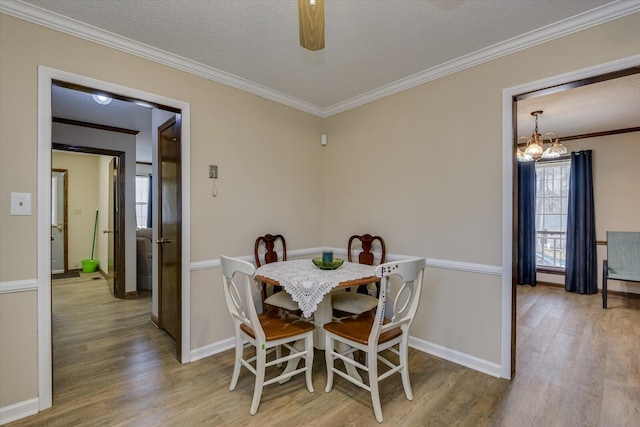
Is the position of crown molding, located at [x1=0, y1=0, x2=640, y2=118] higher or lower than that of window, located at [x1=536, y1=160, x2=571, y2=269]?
higher

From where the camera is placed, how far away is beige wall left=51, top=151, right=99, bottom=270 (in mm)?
6277

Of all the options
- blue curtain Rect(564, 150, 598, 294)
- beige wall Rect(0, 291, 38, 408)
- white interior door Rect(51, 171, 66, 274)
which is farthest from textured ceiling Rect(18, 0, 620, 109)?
white interior door Rect(51, 171, 66, 274)

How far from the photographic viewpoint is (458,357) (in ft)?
8.34

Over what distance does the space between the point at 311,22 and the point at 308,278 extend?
151 cm

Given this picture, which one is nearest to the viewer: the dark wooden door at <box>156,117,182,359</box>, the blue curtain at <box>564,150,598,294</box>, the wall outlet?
the dark wooden door at <box>156,117,182,359</box>

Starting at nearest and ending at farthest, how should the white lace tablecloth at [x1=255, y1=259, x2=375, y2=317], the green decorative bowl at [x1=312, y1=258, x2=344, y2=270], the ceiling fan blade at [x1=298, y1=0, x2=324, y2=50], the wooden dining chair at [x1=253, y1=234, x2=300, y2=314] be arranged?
the ceiling fan blade at [x1=298, y1=0, x2=324, y2=50]
the white lace tablecloth at [x1=255, y1=259, x2=375, y2=317]
the green decorative bowl at [x1=312, y1=258, x2=344, y2=270]
the wooden dining chair at [x1=253, y1=234, x2=300, y2=314]

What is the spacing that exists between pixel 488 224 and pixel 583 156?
379 centimetres

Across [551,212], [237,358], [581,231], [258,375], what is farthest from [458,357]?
[551,212]

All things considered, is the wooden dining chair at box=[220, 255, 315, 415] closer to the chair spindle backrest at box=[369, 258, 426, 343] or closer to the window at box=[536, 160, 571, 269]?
the chair spindle backrest at box=[369, 258, 426, 343]

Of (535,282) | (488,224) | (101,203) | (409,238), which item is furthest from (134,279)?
(535,282)

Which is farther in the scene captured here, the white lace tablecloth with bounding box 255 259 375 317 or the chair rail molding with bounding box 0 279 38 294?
the white lace tablecloth with bounding box 255 259 375 317

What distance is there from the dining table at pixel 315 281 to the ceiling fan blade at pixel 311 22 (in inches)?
53.6

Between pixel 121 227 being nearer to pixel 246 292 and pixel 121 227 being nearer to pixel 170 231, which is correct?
pixel 170 231

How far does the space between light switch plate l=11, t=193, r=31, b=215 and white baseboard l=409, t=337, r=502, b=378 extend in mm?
3058
